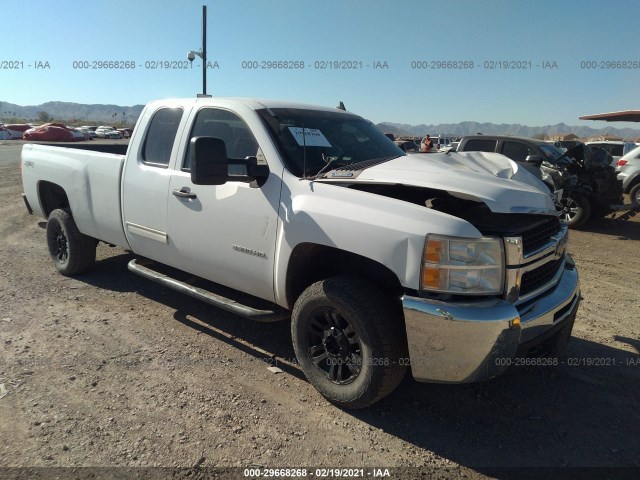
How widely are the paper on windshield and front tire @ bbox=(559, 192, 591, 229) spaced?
280 inches

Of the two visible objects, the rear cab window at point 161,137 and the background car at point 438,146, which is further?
the background car at point 438,146

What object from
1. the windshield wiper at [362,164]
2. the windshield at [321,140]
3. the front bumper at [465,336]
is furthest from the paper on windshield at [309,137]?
the front bumper at [465,336]

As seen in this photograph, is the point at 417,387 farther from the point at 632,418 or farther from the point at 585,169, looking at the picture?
the point at 585,169

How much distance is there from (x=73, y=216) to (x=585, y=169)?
9.13 m

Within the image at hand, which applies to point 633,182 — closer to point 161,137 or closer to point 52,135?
point 161,137

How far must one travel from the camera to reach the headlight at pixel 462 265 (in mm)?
2473

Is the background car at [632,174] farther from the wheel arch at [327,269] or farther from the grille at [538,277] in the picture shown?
the wheel arch at [327,269]

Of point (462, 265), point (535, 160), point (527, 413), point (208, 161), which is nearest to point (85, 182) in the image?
point (208, 161)

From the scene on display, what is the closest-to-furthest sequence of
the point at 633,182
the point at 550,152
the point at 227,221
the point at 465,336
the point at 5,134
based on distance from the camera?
1. the point at 465,336
2. the point at 227,221
3. the point at 550,152
4. the point at 633,182
5. the point at 5,134

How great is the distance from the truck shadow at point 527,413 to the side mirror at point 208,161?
62.2 inches

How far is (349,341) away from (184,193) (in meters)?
1.84

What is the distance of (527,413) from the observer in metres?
3.02

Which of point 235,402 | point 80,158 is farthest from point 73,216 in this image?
point 235,402

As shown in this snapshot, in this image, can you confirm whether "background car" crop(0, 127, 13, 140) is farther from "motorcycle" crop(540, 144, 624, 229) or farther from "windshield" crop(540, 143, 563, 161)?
"motorcycle" crop(540, 144, 624, 229)
